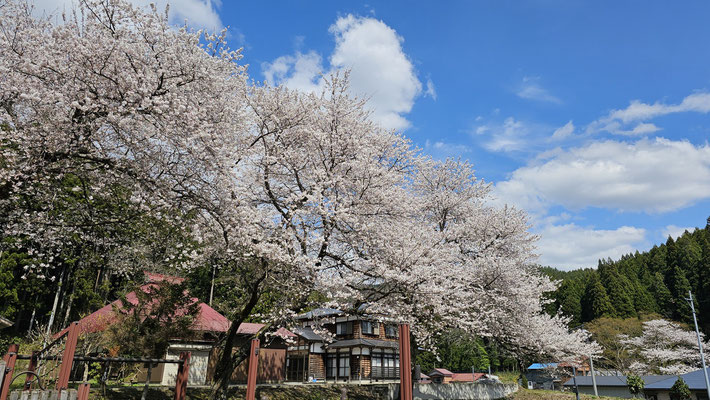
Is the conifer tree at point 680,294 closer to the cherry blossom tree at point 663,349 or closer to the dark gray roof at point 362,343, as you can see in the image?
the cherry blossom tree at point 663,349

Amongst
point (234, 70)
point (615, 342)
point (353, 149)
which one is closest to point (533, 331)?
point (353, 149)

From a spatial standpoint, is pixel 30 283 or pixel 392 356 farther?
pixel 392 356

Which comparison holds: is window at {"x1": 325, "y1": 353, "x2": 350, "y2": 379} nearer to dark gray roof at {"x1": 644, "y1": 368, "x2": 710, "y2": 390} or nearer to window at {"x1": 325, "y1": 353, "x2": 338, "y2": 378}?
window at {"x1": 325, "y1": 353, "x2": 338, "y2": 378}

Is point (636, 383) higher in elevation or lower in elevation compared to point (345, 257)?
lower

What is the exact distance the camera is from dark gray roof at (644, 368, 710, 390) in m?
29.7

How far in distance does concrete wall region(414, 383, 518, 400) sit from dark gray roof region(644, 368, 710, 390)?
15.5 metres

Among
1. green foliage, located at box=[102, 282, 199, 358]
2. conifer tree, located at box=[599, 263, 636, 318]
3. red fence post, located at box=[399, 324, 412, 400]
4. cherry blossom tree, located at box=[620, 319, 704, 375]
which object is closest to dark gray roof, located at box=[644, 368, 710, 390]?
cherry blossom tree, located at box=[620, 319, 704, 375]

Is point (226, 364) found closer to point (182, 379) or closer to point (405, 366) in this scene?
point (182, 379)

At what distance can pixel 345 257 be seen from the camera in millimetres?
14070

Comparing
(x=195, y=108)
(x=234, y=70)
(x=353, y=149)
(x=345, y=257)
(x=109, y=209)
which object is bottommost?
(x=345, y=257)

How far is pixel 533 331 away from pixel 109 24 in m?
22.7

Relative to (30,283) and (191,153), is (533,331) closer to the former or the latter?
(191,153)

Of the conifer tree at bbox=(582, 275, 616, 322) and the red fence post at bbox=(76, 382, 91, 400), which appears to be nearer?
the red fence post at bbox=(76, 382, 91, 400)

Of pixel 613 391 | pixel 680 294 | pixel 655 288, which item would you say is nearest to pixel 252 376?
pixel 613 391
